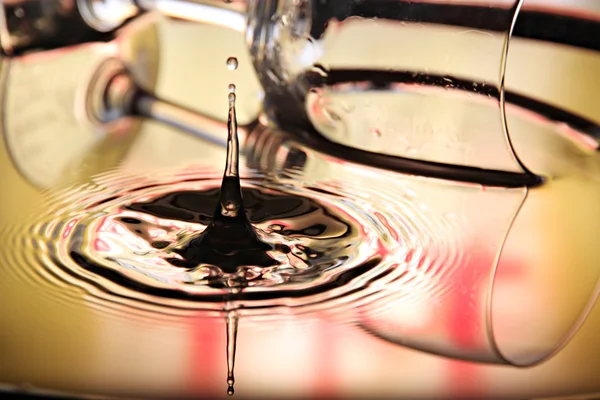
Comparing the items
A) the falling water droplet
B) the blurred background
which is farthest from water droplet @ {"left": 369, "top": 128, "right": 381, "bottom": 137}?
the falling water droplet

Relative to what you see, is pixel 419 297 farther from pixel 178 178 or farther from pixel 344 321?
pixel 178 178

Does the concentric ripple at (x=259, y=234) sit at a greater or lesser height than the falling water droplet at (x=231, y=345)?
greater

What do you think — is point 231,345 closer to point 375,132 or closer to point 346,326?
point 346,326

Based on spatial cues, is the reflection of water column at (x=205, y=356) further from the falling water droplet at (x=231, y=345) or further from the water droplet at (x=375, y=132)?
the water droplet at (x=375, y=132)

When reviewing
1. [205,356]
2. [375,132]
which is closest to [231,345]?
[205,356]

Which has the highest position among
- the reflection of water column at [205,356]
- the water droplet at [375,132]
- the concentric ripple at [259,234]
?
the water droplet at [375,132]

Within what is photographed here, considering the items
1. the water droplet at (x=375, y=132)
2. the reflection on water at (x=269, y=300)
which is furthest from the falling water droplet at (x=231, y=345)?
the water droplet at (x=375, y=132)

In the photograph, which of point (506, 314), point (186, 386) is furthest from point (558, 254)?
point (186, 386)

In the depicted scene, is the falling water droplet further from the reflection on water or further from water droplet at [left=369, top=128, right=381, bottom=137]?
water droplet at [left=369, top=128, right=381, bottom=137]
